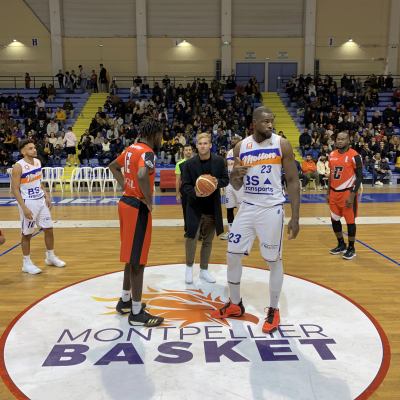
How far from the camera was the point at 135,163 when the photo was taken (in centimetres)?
345

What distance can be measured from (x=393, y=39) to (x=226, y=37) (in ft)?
31.5

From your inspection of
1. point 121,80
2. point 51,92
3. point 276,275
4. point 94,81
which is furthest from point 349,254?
point 121,80

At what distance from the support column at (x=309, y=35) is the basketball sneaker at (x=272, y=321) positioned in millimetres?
21606

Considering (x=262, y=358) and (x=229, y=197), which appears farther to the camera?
(x=229, y=197)

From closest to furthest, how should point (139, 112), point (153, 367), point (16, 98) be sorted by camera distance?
point (153, 367) → point (139, 112) → point (16, 98)

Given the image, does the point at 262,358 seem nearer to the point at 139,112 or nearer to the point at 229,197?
the point at 229,197

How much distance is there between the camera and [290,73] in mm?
22984

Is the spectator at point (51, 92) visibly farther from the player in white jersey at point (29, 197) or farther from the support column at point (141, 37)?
the player in white jersey at point (29, 197)

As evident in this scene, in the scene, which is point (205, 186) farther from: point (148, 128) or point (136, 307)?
point (136, 307)

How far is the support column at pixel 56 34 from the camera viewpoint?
21469mm

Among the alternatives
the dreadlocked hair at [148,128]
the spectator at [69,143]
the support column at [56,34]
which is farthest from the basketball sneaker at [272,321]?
the support column at [56,34]

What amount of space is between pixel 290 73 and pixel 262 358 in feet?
73.0

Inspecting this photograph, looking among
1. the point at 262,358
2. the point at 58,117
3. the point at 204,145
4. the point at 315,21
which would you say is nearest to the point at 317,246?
the point at 204,145

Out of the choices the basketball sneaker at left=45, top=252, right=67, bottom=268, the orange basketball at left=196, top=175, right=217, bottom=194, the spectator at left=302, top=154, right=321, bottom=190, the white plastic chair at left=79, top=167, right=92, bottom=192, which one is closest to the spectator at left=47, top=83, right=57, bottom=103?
the white plastic chair at left=79, top=167, right=92, bottom=192
